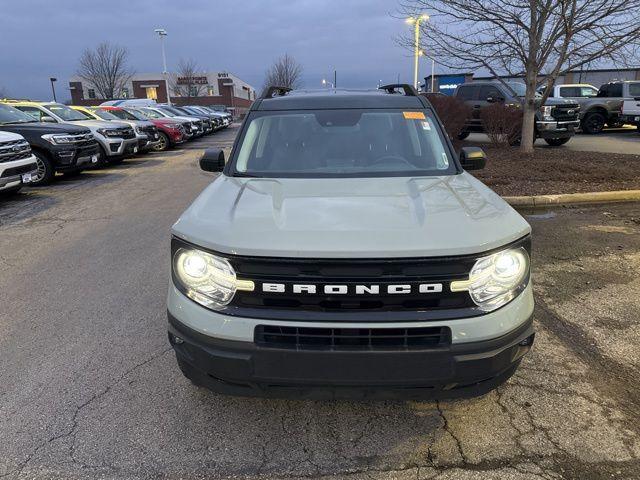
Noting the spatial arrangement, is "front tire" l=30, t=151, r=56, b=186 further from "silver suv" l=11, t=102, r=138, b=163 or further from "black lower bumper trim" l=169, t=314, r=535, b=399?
"black lower bumper trim" l=169, t=314, r=535, b=399

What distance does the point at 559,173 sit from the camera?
32.5 feet

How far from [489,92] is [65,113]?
13091 millimetres

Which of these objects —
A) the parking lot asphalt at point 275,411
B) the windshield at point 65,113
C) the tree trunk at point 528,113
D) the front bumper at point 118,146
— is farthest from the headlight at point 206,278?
the windshield at point 65,113

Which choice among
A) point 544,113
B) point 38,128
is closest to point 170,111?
point 38,128

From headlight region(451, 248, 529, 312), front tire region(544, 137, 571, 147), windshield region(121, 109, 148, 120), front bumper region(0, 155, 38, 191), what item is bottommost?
front tire region(544, 137, 571, 147)

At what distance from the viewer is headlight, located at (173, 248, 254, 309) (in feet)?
7.88

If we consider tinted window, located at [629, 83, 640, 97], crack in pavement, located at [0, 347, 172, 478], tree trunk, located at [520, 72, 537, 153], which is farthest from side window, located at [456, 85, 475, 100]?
crack in pavement, located at [0, 347, 172, 478]

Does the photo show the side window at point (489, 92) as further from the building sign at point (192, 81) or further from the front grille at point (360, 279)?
the building sign at point (192, 81)

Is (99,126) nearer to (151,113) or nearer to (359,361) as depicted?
(151,113)

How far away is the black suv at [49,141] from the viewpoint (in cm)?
1101

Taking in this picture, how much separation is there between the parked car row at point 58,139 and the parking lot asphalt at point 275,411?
16.2 feet

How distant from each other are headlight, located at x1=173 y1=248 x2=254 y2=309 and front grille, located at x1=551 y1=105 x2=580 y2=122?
48.4 ft

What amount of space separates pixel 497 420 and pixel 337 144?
2.21 m

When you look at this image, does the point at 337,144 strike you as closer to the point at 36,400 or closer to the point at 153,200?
the point at 36,400
